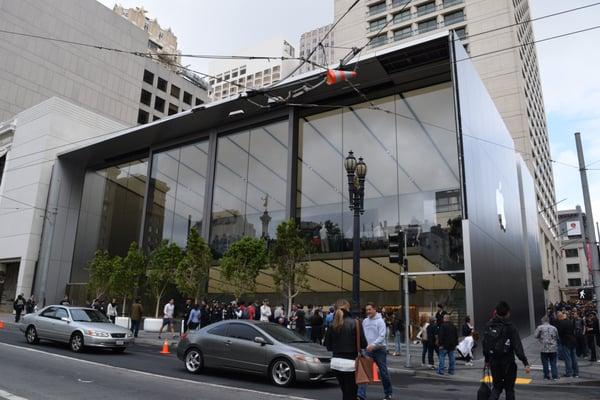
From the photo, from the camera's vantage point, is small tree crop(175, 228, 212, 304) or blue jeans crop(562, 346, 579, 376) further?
small tree crop(175, 228, 212, 304)

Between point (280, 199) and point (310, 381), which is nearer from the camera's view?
point (310, 381)

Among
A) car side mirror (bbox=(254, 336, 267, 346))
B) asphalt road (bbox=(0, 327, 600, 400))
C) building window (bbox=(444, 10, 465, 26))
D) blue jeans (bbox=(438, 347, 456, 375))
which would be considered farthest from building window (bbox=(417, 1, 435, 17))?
car side mirror (bbox=(254, 336, 267, 346))

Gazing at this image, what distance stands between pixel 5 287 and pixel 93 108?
27.5 metres

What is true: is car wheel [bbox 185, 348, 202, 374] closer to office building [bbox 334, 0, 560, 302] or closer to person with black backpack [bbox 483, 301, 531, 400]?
person with black backpack [bbox 483, 301, 531, 400]

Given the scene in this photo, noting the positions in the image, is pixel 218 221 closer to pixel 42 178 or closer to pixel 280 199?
pixel 280 199

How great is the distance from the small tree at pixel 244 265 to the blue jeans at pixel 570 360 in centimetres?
1199

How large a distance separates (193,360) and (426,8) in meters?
54.5

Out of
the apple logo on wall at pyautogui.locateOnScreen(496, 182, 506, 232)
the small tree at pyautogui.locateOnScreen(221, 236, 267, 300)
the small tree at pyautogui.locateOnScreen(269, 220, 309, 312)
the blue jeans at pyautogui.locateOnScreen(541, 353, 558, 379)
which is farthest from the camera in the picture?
the apple logo on wall at pyautogui.locateOnScreen(496, 182, 506, 232)

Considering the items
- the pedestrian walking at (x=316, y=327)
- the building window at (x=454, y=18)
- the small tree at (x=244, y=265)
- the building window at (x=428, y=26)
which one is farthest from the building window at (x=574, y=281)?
the pedestrian walking at (x=316, y=327)

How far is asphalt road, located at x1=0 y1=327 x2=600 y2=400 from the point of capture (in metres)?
8.00

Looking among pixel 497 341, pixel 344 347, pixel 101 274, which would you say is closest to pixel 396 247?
pixel 497 341

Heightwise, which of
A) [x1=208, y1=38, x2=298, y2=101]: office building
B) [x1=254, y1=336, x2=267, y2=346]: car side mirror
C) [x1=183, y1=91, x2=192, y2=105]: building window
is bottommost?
[x1=254, y1=336, x2=267, y2=346]: car side mirror

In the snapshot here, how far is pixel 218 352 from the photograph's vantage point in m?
10.6

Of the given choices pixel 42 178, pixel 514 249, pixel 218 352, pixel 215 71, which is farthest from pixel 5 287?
pixel 215 71
